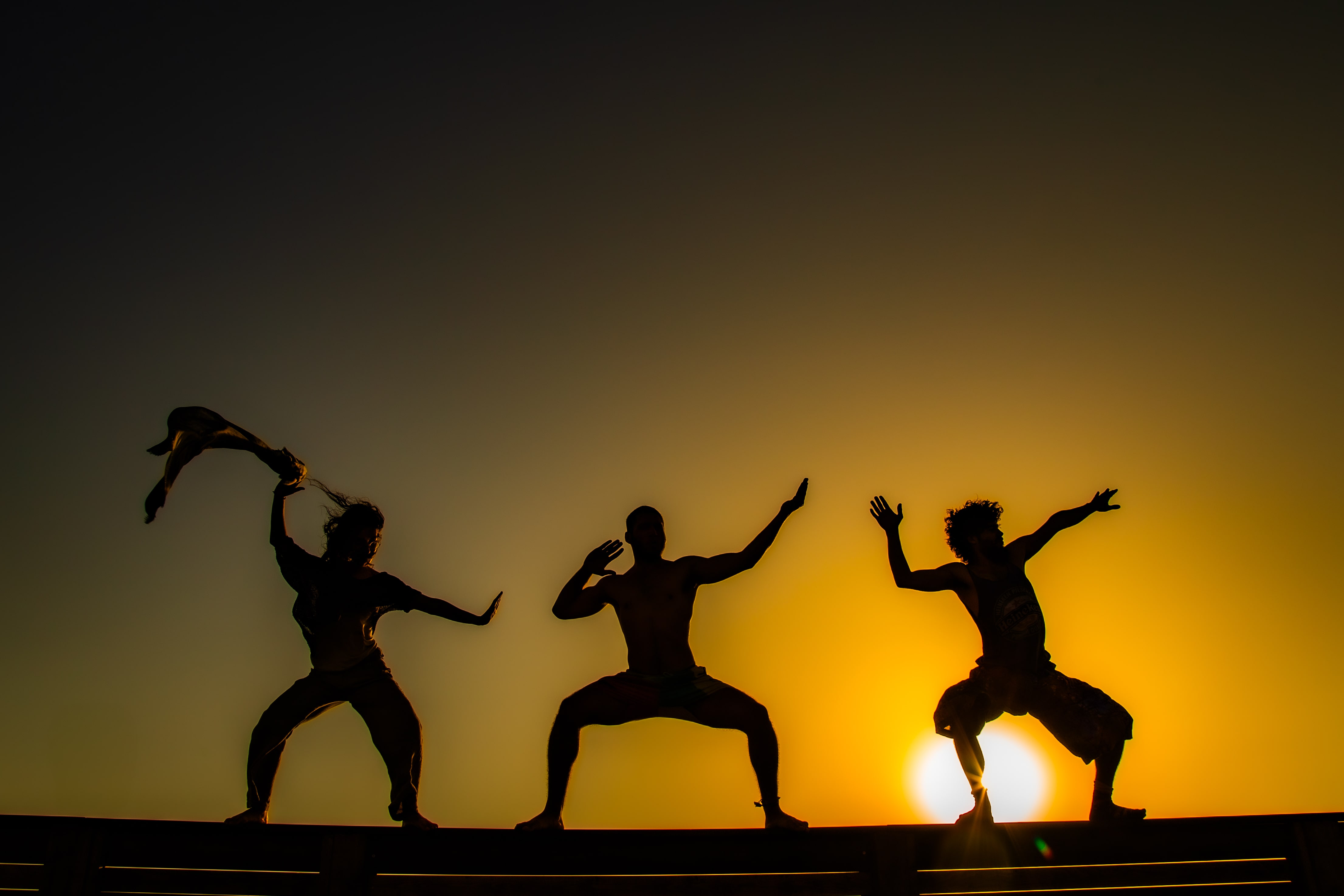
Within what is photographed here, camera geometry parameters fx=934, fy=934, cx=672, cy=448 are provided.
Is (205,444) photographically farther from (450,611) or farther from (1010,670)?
(1010,670)

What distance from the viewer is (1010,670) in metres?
7.16

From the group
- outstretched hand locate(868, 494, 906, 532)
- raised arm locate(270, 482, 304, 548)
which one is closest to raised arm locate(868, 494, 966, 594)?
outstretched hand locate(868, 494, 906, 532)

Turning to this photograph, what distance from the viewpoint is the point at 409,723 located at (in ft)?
23.1

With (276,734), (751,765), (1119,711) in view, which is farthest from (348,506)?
(1119,711)

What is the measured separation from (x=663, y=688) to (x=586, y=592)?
106 cm

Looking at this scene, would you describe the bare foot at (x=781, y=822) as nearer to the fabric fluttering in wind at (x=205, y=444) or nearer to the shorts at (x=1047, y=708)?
the shorts at (x=1047, y=708)

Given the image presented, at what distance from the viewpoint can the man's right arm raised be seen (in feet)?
23.9

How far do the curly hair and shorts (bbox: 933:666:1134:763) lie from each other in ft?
3.58

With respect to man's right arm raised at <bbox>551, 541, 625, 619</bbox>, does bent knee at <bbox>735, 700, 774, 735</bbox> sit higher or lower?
lower

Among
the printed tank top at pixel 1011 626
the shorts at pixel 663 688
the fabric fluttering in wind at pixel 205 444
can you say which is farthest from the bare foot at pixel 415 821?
the printed tank top at pixel 1011 626

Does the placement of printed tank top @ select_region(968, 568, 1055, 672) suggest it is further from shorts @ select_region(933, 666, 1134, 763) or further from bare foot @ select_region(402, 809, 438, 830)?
bare foot @ select_region(402, 809, 438, 830)

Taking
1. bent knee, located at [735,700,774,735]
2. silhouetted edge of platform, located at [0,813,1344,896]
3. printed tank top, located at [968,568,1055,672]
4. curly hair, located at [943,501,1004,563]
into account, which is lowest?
silhouetted edge of platform, located at [0,813,1344,896]

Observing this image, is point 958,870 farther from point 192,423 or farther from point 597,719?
point 192,423

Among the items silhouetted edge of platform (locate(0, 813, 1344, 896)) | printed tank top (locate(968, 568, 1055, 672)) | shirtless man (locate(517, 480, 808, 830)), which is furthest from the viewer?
printed tank top (locate(968, 568, 1055, 672))
